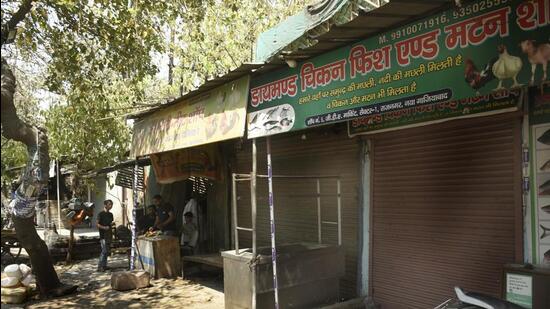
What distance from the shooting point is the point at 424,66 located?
391cm

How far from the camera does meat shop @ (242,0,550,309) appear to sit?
3.61 m

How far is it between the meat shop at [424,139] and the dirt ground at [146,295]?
2.33m

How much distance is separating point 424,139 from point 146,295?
18.3 feet

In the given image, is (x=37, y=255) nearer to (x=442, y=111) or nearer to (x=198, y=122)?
(x=198, y=122)

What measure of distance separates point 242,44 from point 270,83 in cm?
797

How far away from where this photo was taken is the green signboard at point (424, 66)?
327 cm

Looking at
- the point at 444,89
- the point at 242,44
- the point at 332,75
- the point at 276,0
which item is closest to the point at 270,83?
the point at 332,75

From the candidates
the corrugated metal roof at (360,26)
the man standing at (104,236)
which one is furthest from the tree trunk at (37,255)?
the corrugated metal roof at (360,26)

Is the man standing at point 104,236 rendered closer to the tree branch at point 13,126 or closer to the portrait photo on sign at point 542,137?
the tree branch at point 13,126

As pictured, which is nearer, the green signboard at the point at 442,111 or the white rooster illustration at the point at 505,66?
the white rooster illustration at the point at 505,66

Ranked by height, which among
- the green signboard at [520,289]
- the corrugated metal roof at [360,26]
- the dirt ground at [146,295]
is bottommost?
the dirt ground at [146,295]

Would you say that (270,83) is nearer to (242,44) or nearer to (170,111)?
(170,111)

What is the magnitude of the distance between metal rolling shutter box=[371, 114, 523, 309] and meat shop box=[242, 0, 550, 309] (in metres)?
0.01

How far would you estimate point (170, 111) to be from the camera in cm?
844
